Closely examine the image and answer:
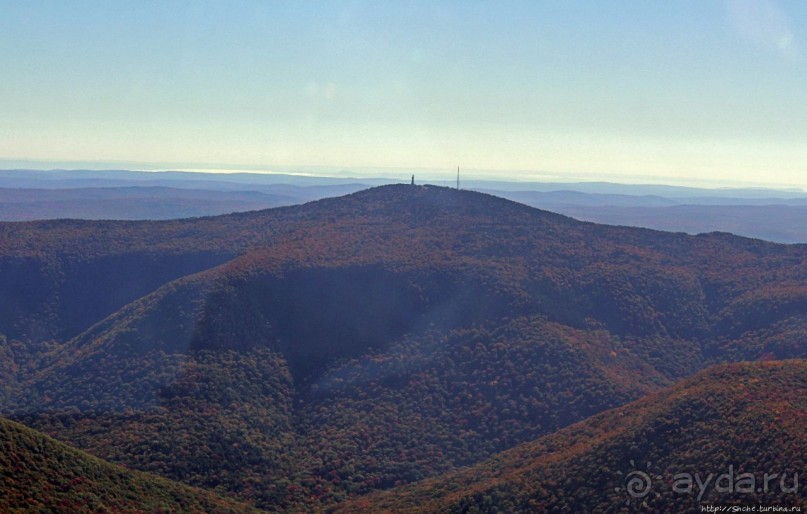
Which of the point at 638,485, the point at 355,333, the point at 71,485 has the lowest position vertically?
the point at 71,485

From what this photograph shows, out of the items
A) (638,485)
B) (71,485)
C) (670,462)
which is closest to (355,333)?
(71,485)

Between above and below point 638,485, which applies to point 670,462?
above

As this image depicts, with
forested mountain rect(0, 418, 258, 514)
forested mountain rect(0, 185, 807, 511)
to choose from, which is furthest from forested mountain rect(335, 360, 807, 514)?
forested mountain rect(0, 418, 258, 514)

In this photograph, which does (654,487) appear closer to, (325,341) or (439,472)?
(439,472)

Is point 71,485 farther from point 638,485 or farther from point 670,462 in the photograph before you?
point 670,462

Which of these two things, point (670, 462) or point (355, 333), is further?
point (355, 333)

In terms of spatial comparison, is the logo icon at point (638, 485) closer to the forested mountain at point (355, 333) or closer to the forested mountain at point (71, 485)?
the forested mountain at point (355, 333)

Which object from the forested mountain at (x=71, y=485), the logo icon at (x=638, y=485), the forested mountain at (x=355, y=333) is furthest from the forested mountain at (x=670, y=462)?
the forested mountain at (x=71, y=485)
